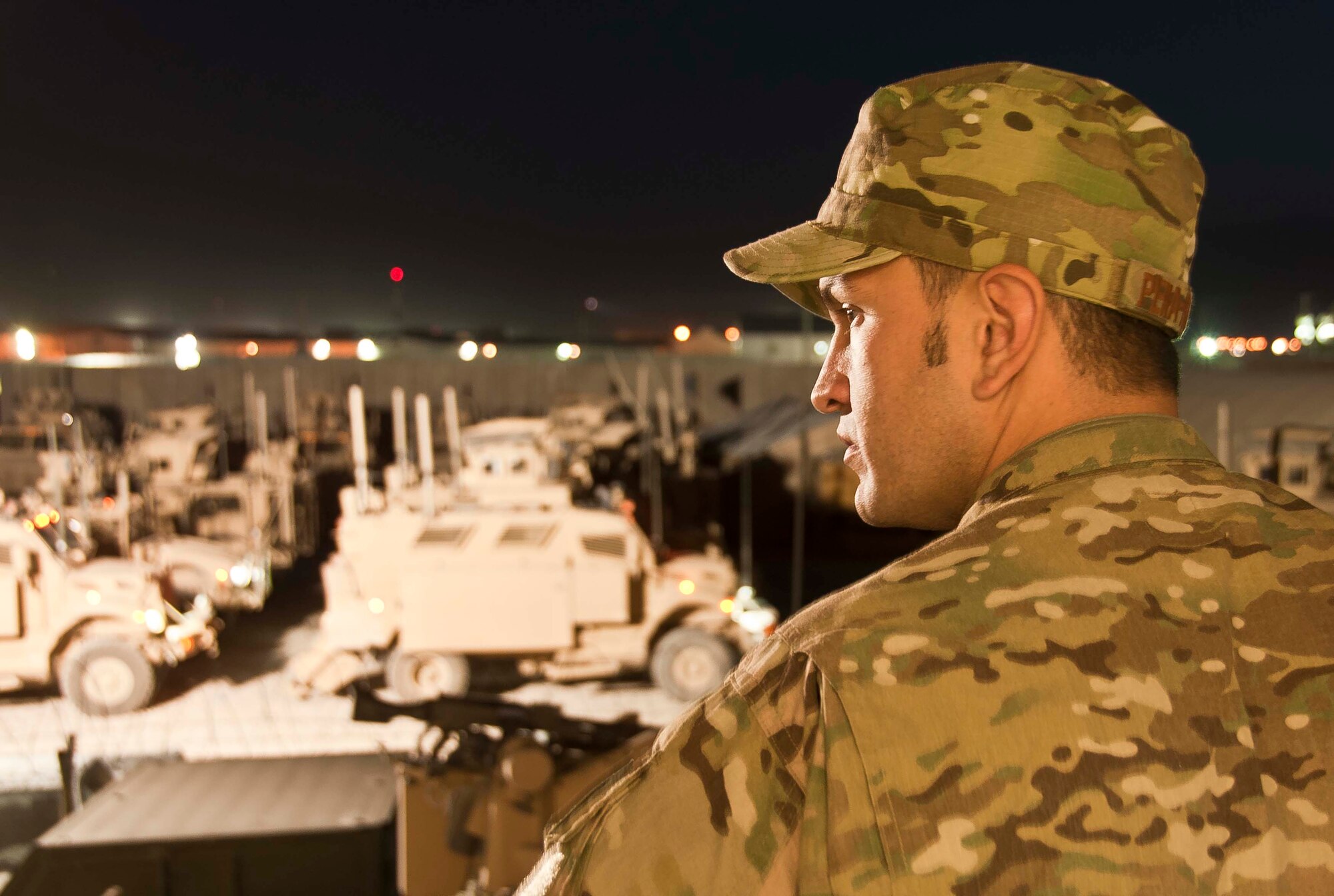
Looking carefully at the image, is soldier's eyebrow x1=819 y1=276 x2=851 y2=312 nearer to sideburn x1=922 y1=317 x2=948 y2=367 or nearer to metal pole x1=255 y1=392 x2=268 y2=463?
sideburn x1=922 y1=317 x2=948 y2=367

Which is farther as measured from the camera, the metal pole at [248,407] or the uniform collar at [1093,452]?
the metal pole at [248,407]

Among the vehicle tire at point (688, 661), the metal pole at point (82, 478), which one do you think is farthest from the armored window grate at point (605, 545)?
the metal pole at point (82, 478)

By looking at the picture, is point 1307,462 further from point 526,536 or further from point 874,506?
point 874,506

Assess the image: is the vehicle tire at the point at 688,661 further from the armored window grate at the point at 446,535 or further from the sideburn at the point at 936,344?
the sideburn at the point at 936,344

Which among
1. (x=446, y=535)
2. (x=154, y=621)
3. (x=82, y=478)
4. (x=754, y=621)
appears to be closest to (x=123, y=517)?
(x=82, y=478)

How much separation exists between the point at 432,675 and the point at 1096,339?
8.57 metres

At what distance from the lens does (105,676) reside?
895 centimetres

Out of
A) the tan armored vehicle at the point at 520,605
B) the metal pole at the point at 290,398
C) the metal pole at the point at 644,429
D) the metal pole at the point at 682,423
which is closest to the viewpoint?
the tan armored vehicle at the point at 520,605

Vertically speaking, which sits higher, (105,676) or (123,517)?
(123,517)

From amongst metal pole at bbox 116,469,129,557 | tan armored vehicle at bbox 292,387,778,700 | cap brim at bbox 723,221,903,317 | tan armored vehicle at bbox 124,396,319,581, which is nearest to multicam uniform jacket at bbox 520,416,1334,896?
cap brim at bbox 723,221,903,317

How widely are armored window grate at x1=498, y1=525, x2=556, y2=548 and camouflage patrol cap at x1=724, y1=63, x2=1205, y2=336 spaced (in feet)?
26.0

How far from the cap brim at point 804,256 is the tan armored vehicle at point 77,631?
30.5 feet

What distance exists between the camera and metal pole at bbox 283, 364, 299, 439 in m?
18.8

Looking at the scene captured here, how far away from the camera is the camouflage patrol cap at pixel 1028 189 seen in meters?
1.00
